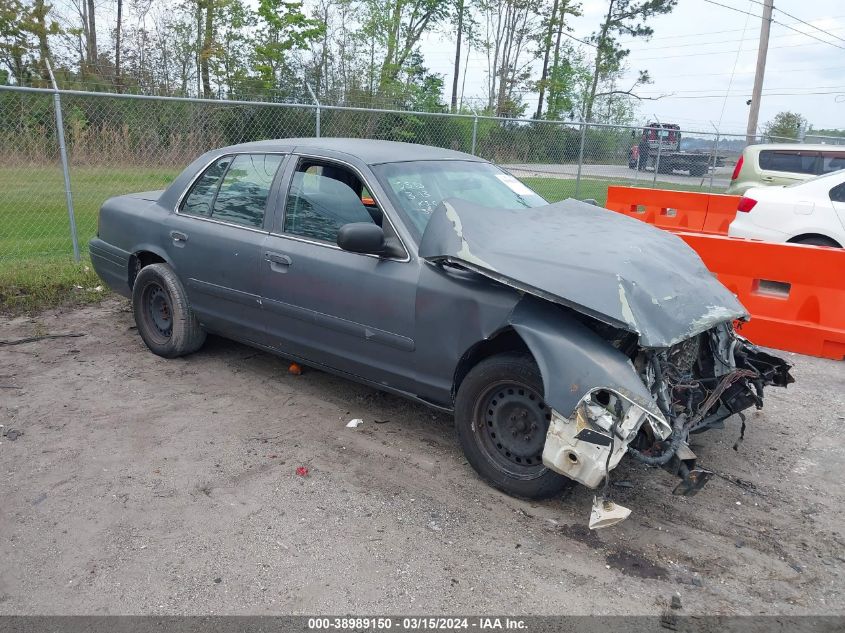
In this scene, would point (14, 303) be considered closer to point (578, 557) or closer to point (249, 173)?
point (249, 173)

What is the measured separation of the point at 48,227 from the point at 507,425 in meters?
7.94

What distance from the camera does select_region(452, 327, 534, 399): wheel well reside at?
11.2 ft

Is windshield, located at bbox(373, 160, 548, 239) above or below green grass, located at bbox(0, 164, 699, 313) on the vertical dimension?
above

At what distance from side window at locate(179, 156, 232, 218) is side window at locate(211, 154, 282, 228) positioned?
73 mm

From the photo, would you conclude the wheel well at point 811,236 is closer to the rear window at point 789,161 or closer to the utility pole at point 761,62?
the rear window at point 789,161

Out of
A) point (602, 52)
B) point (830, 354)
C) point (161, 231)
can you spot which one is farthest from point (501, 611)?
point (602, 52)

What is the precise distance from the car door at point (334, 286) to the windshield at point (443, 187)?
16cm

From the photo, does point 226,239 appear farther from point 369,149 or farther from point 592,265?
point 592,265

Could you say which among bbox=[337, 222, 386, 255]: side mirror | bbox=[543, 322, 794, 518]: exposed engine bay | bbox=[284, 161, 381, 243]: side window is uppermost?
bbox=[284, 161, 381, 243]: side window

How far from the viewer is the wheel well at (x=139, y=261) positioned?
525 cm

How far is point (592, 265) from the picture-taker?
126 inches

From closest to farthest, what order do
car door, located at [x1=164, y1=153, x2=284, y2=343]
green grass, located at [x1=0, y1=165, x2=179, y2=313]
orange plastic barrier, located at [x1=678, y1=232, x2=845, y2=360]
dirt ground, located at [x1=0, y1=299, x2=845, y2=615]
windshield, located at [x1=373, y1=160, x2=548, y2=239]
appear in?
dirt ground, located at [x1=0, y1=299, x2=845, y2=615]
windshield, located at [x1=373, y1=160, x2=548, y2=239]
car door, located at [x1=164, y1=153, x2=284, y2=343]
orange plastic barrier, located at [x1=678, y1=232, x2=845, y2=360]
green grass, located at [x1=0, y1=165, x2=179, y2=313]

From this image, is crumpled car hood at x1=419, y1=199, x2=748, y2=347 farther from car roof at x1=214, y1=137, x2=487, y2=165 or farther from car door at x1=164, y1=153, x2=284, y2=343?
car door at x1=164, y1=153, x2=284, y2=343

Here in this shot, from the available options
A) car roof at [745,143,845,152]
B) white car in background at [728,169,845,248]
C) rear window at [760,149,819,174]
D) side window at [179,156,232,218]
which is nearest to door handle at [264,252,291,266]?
side window at [179,156,232,218]
